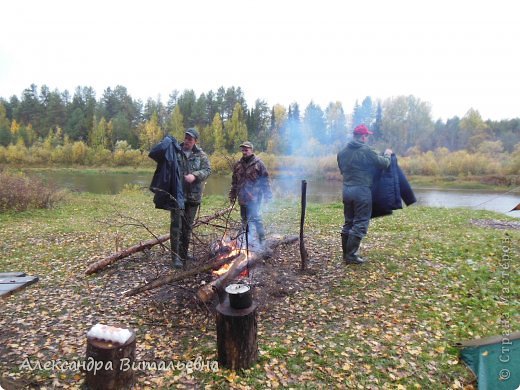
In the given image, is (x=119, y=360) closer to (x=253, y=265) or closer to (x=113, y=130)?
(x=253, y=265)

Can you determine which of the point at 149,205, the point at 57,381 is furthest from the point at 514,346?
the point at 149,205

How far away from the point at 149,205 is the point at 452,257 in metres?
13.4

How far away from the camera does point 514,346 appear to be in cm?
345

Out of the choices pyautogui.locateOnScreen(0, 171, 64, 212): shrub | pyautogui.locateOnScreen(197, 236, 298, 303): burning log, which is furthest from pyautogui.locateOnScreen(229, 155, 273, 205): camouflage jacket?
pyautogui.locateOnScreen(0, 171, 64, 212): shrub

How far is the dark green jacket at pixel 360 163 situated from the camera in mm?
5793

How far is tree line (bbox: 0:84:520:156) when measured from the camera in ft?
167

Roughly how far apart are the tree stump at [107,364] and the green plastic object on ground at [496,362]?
335 centimetres

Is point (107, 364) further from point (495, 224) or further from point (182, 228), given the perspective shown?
point (495, 224)

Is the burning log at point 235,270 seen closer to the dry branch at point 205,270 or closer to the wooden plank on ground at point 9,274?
the dry branch at point 205,270

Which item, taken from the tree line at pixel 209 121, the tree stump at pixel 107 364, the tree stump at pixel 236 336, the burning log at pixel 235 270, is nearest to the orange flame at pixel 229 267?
Answer: the burning log at pixel 235 270

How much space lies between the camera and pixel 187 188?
5.83 meters

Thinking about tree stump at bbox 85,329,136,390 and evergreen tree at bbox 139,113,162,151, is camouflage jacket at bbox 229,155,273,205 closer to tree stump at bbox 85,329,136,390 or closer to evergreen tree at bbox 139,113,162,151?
tree stump at bbox 85,329,136,390

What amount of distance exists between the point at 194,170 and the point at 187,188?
13.7 inches

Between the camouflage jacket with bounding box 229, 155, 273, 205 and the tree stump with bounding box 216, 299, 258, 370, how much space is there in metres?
3.50
